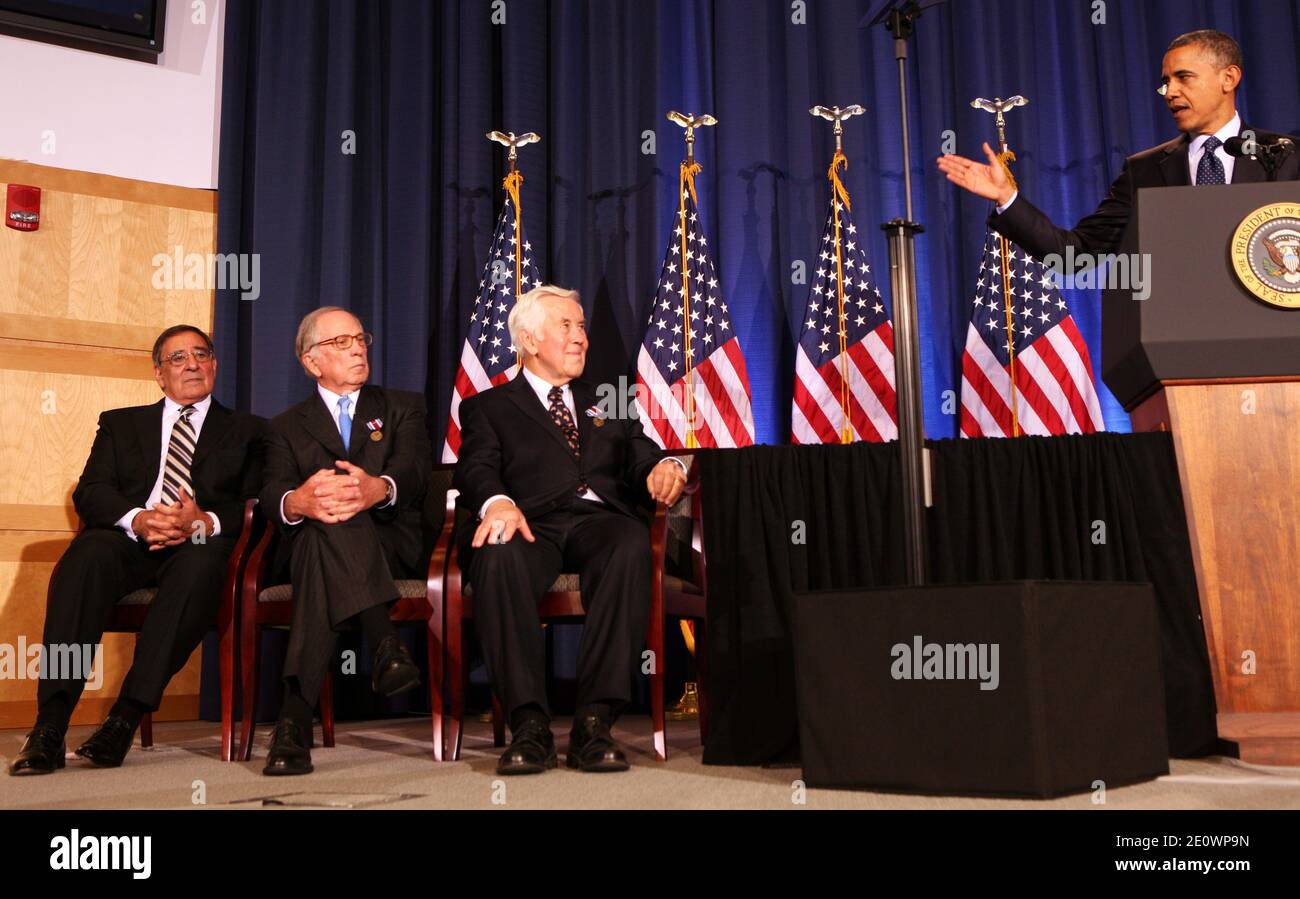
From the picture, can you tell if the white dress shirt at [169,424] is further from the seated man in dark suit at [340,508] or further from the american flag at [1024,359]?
the american flag at [1024,359]

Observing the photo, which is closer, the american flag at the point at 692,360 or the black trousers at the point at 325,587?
the black trousers at the point at 325,587

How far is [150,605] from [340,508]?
2.00 feet

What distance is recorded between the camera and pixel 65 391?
452 cm

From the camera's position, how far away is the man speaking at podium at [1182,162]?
10.2ft

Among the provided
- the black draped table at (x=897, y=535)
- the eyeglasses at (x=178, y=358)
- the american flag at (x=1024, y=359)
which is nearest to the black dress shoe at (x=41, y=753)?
the eyeglasses at (x=178, y=358)

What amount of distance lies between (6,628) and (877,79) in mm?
3922

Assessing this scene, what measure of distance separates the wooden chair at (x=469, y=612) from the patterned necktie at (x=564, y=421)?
0.98ft

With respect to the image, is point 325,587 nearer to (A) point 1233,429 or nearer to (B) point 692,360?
(B) point 692,360

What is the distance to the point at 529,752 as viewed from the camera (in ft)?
8.41


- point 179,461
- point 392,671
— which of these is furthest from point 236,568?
point 392,671

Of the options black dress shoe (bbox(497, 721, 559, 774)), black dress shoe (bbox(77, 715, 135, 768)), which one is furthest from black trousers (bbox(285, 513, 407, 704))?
black dress shoe (bbox(497, 721, 559, 774))

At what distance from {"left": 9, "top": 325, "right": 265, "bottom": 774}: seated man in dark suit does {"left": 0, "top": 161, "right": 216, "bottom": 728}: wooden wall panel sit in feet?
3.45

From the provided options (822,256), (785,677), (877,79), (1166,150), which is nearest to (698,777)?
(785,677)

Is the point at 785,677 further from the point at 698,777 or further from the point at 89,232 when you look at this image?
the point at 89,232
